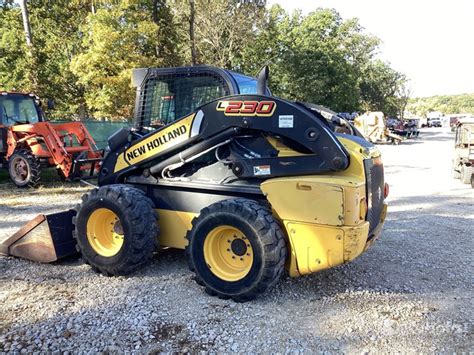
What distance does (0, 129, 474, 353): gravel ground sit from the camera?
322 centimetres

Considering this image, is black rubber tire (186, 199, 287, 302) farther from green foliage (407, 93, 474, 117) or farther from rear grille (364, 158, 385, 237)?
green foliage (407, 93, 474, 117)

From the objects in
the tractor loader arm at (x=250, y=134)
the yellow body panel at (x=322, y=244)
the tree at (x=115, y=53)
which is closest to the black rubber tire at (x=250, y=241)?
the yellow body panel at (x=322, y=244)

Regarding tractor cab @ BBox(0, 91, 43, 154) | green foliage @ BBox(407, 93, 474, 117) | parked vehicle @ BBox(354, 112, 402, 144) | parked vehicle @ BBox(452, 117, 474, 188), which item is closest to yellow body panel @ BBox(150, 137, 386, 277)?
parked vehicle @ BBox(452, 117, 474, 188)

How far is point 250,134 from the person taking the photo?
13.2ft

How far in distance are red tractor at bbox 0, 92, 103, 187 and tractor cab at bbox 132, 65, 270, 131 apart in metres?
4.71

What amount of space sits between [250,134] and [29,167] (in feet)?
25.0

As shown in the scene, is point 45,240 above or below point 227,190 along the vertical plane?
below

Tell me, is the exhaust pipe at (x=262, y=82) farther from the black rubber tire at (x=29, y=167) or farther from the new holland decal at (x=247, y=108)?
the black rubber tire at (x=29, y=167)

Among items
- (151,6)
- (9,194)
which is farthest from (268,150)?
(151,6)

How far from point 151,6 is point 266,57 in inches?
658

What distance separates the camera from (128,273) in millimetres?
4422

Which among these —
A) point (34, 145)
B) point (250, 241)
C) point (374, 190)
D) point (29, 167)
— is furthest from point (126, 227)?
point (34, 145)

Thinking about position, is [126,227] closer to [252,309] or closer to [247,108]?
[252,309]

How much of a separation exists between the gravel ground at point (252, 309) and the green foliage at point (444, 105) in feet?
352
